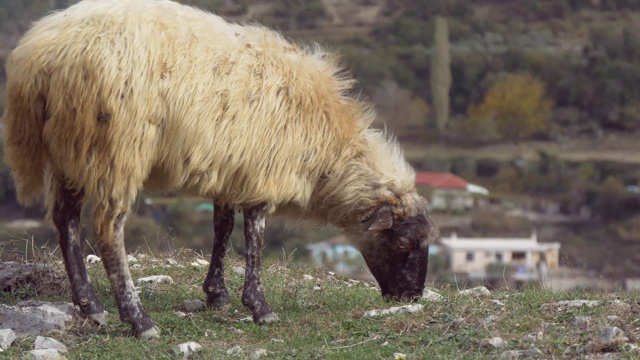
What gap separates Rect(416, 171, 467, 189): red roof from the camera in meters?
36.8

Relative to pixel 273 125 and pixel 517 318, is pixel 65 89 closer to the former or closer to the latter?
pixel 273 125

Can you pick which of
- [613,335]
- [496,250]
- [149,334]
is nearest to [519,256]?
[496,250]

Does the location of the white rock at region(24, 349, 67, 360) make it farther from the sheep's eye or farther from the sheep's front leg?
the sheep's eye

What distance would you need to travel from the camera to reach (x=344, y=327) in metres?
7.89

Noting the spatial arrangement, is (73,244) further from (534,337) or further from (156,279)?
(534,337)

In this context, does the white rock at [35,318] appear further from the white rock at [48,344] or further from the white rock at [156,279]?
the white rock at [156,279]

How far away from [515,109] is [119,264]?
150ft

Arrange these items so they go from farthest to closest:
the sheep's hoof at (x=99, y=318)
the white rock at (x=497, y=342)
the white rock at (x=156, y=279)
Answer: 1. the white rock at (x=156, y=279)
2. the sheep's hoof at (x=99, y=318)
3. the white rock at (x=497, y=342)

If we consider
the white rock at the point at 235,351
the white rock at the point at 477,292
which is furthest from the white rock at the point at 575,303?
the white rock at the point at 235,351

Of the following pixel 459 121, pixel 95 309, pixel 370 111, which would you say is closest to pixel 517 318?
pixel 370 111

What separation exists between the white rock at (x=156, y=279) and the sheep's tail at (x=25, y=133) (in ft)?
5.72

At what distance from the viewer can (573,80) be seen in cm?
5184

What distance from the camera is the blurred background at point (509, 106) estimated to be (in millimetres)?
41188

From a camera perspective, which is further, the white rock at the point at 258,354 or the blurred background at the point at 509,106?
the blurred background at the point at 509,106
